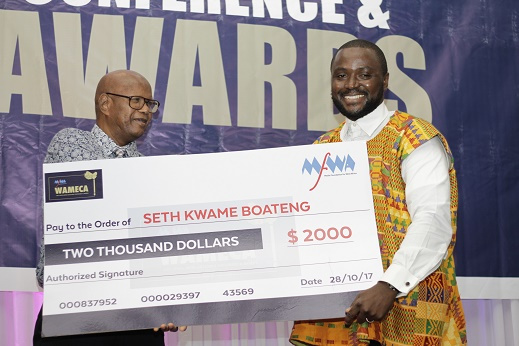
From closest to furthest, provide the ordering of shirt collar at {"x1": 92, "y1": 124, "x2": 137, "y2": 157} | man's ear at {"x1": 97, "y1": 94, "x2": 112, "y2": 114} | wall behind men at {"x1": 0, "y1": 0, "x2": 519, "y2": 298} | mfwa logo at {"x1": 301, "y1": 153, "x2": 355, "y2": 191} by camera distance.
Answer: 1. mfwa logo at {"x1": 301, "y1": 153, "x2": 355, "y2": 191}
2. shirt collar at {"x1": 92, "y1": 124, "x2": 137, "y2": 157}
3. man's ear at {"x1": 97, "y1": 94, "x2": 112, "y2": 114}
4. wall behind men at {"x1": 0, "y1": 0, "x2": 519, "y2": 298}

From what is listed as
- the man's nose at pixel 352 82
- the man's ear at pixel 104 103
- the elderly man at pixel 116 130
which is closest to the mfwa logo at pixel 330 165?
the man's nose at pixel 352 82

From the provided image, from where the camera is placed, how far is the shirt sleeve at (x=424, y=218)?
6.72 feet

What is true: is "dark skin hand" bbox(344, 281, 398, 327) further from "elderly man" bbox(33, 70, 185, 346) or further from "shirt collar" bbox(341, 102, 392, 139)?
"elderly man" bbox(33, 70, 185, 346)

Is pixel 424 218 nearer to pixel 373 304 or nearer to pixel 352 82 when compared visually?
pixel 373 304

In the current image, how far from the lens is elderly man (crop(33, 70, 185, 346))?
92.1 inches

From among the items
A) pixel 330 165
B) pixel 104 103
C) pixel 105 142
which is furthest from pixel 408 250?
pixel 104 103

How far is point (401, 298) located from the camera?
2145 mm

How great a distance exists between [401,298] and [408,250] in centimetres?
18

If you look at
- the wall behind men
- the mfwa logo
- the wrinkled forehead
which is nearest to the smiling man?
the mfwa logo

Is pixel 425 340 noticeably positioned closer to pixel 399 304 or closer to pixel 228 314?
pixel 399 304

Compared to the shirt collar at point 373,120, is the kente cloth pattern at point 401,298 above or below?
below

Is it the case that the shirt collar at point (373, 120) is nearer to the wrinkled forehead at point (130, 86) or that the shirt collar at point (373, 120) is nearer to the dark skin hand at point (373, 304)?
the dark skin hand at point (373, 304)

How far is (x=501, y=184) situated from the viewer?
378cm

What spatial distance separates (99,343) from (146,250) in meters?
0.40
